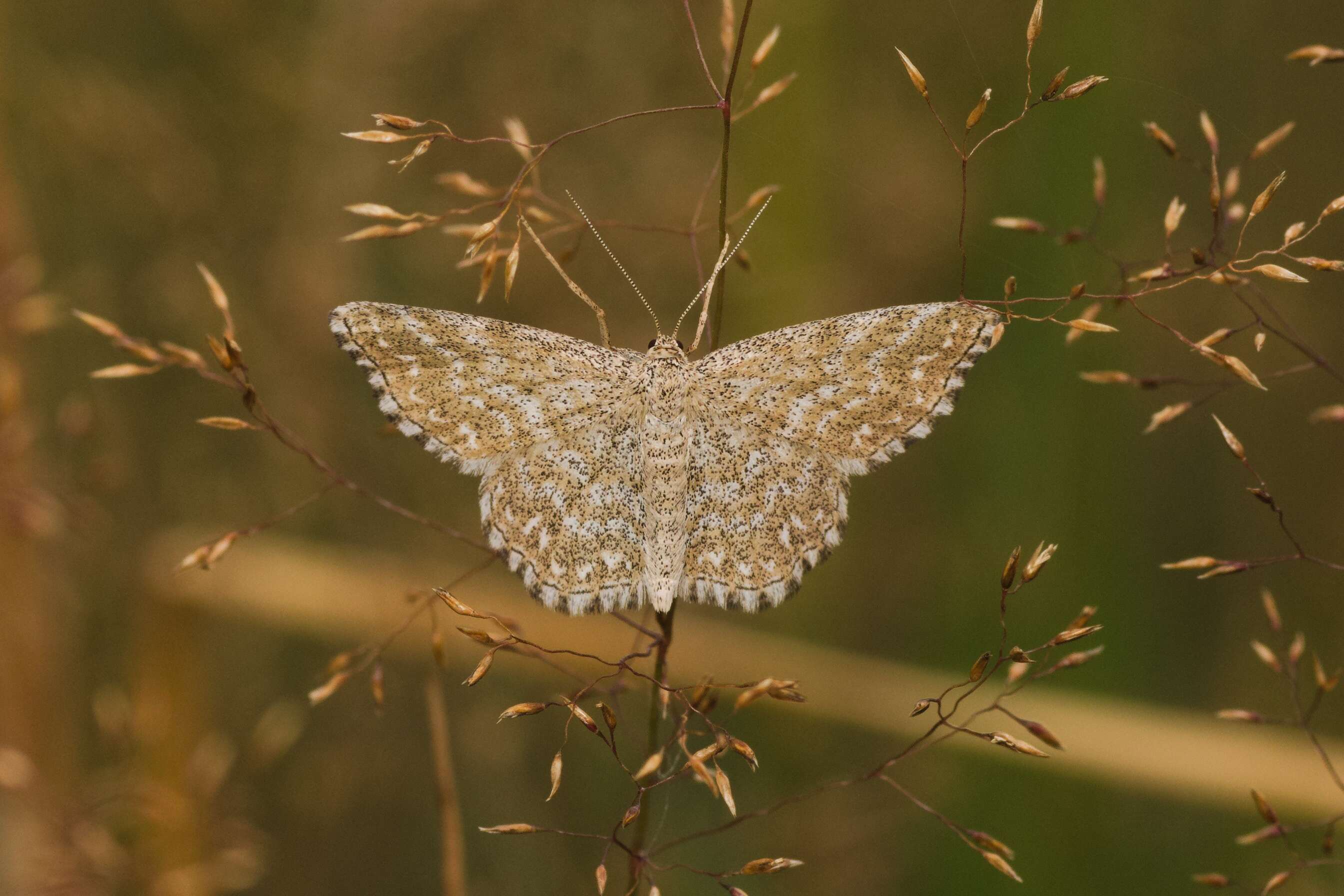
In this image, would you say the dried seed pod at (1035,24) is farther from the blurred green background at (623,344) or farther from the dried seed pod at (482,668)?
the dried seed pod at (482,668)

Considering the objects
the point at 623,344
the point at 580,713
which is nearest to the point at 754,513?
the point at 580,713

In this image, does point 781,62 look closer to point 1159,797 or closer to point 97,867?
point 1159,797

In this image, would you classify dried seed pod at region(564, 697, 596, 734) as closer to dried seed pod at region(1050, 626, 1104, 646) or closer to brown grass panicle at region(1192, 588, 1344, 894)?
dried seed pod at region(1050, 626, 1104, 646)

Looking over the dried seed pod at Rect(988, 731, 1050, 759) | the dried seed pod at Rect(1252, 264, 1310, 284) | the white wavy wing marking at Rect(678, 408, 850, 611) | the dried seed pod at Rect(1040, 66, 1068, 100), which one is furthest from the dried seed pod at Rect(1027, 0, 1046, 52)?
the dried seed pod at Rect(988, 731, 1050, 759)

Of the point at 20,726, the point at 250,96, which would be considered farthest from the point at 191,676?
the point at 250,96

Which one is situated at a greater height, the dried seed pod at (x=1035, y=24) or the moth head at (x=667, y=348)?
the dried seed pod at (x=1035, y=24)

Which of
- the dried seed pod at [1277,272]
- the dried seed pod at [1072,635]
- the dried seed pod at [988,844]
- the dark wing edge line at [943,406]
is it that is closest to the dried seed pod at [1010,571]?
the dried seed pod at [1072,635]
